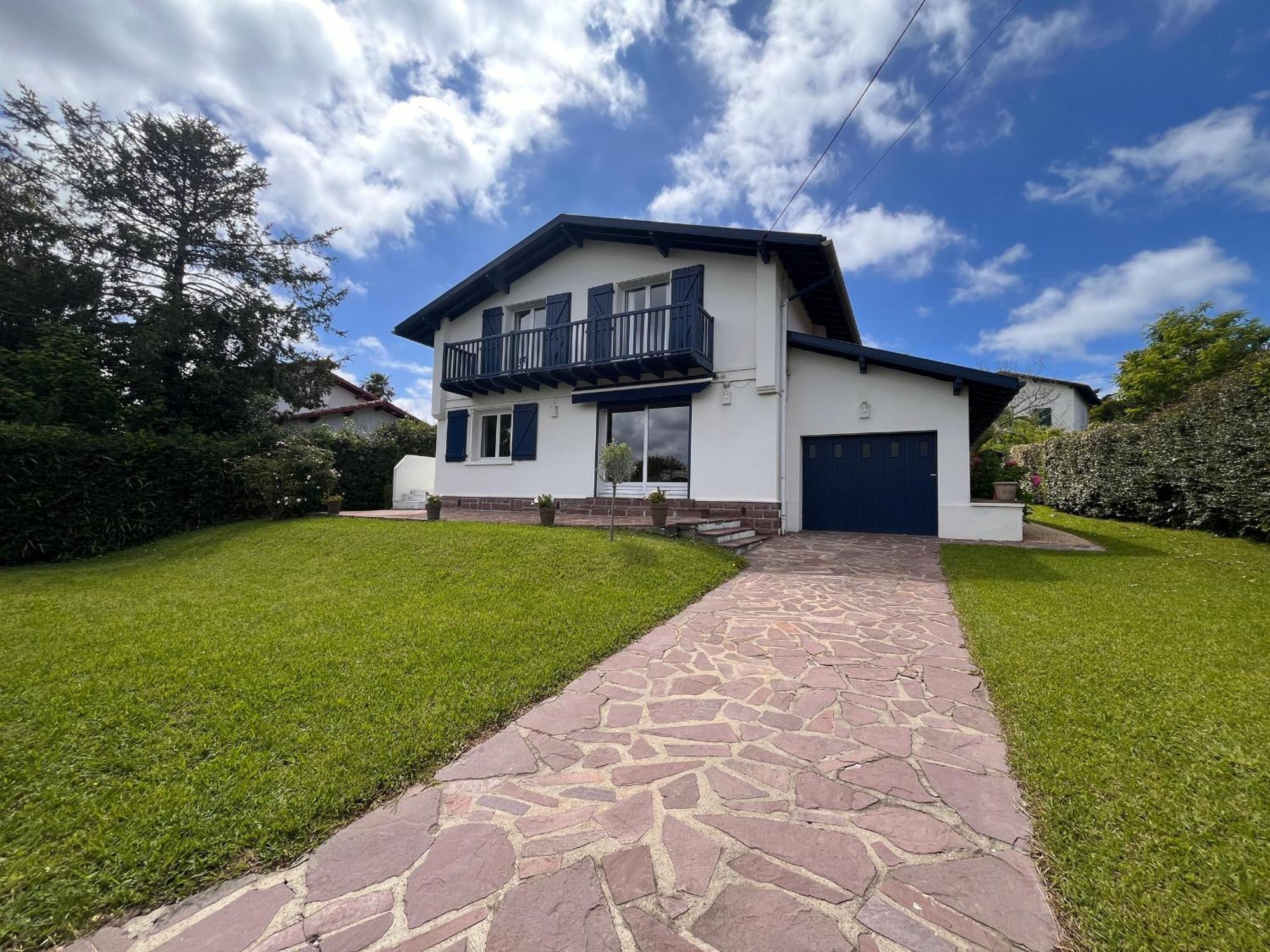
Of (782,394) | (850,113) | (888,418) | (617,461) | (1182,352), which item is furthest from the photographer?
(1182,352)

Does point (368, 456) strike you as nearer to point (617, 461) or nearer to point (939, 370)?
point (617, 461)

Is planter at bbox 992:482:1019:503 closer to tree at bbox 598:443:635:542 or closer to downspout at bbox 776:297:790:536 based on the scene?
downspout at bbox 776:297:790:536

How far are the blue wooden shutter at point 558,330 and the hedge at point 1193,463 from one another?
37.0ft

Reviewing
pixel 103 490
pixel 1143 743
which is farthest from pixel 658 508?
pixel 103 490

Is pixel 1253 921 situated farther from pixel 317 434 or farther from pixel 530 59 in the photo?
pixel 317 434

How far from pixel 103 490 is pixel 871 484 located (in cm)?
1416

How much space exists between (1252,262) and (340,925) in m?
28.5

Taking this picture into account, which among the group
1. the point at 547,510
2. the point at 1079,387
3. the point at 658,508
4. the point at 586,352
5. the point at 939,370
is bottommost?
the point at 547,510

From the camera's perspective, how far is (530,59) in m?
6.45

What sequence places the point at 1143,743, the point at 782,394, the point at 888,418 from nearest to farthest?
the point at 1143,743 < the point at 888,418 < the point at 782,394

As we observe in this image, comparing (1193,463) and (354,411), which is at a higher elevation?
(354,411)

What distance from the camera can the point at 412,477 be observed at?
50.0 ft

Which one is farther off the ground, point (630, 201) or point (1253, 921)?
point (630, 201)

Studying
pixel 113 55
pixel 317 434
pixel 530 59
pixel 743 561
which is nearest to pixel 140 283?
pixel 317 434
